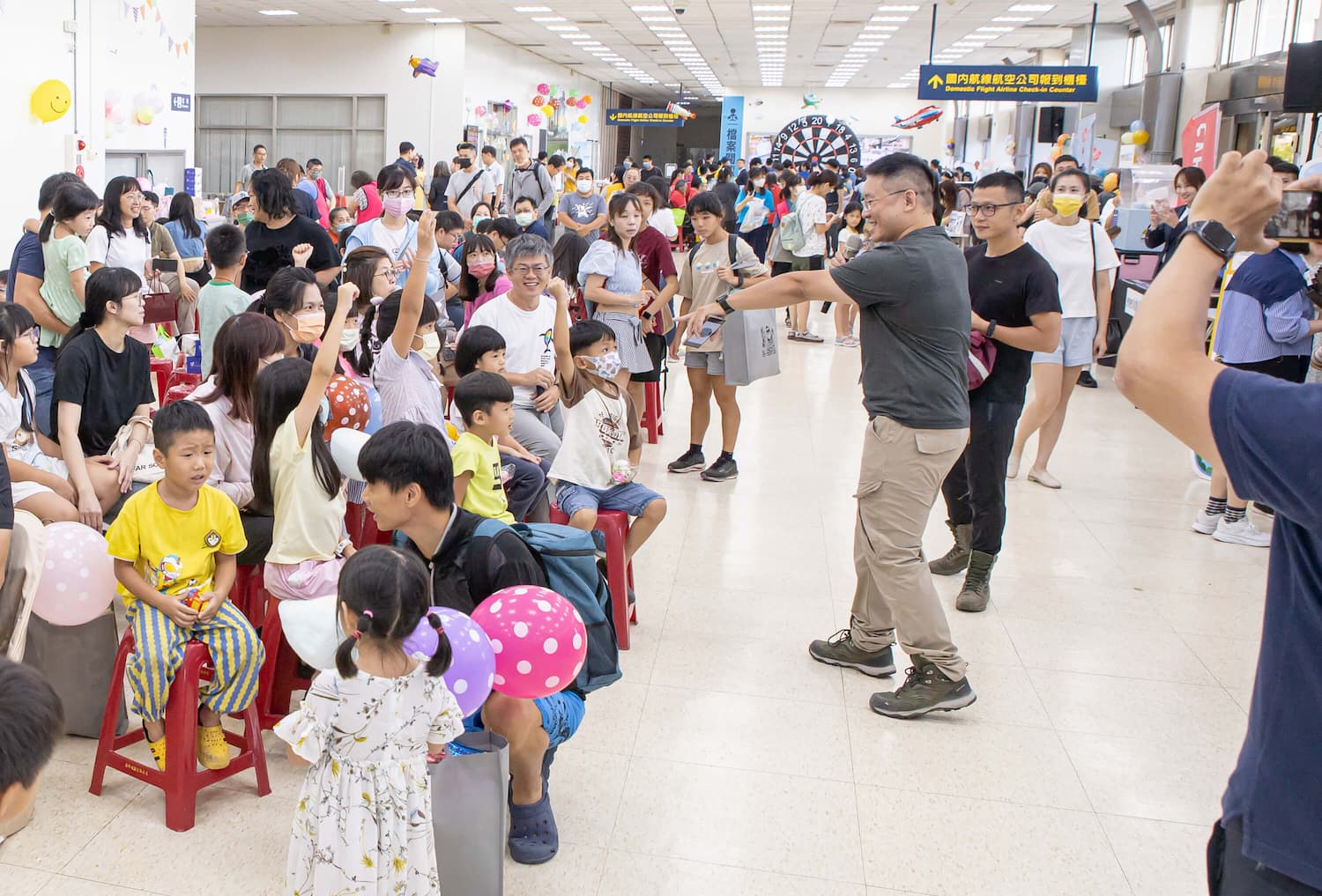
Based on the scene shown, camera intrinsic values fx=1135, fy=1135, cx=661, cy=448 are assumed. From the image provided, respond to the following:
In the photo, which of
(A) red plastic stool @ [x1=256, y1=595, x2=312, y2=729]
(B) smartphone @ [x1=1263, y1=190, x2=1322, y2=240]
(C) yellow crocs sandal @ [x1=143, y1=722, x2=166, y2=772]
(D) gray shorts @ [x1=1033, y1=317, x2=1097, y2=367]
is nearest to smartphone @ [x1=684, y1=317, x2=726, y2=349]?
(D) gray shorts @ [x1=1033, y1=317, x2=1097, y2=367]

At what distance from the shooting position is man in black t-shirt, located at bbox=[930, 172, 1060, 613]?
4.09m

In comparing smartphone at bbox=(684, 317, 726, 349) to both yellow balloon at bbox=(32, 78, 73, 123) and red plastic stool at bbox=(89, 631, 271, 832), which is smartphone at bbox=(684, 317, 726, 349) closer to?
red plastic stool at bbox=(89, 631, 271, 832)

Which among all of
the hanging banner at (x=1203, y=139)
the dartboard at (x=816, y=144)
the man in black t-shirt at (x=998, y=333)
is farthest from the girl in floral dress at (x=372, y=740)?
the dartboard at (x=816, y=144)

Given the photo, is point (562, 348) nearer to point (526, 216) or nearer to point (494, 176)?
point (526, 216)

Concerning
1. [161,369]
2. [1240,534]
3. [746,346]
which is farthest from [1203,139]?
[161,369]

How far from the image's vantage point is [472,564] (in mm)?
2590

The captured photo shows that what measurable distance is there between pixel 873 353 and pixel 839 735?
1.14m

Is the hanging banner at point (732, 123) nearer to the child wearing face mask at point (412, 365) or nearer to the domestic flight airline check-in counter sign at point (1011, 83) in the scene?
the domestic flight airline check-in counter sign at point (1011, 83)

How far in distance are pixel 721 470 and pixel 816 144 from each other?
18.2 m

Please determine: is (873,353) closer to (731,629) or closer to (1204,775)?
(731,629)

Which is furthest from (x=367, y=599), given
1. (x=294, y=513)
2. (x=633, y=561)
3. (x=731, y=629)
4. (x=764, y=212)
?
(x=764, y=212)

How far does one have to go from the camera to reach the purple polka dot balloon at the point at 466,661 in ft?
7.23

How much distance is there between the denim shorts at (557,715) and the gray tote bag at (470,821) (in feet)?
0.57

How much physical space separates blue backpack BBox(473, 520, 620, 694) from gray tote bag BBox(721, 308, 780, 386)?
3.22 meters
